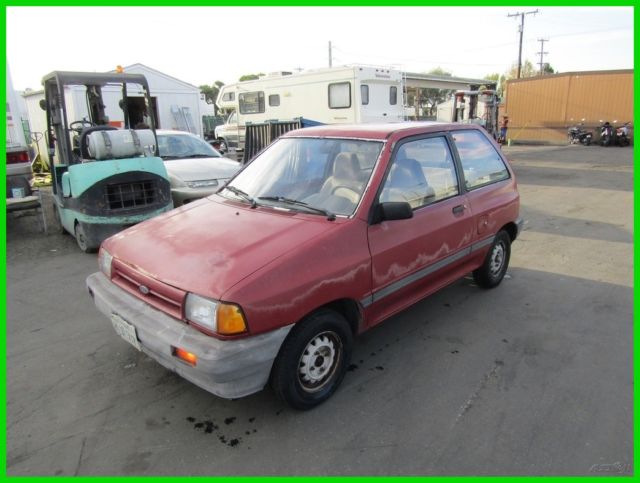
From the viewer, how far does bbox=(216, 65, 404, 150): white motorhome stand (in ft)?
43.2

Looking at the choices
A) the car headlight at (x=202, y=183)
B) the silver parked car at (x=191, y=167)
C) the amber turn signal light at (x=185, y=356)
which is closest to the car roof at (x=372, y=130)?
the amber turn signal light at (x=185, y=356)

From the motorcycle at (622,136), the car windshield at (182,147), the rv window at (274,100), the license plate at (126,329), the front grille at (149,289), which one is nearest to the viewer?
the front grille at (149,289)

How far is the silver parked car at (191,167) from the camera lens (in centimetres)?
755

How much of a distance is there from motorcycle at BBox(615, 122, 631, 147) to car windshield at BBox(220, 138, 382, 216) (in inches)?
947

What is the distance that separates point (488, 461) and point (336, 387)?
3.47 feet

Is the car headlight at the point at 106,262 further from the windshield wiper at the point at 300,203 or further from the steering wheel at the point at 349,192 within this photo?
the steering wheel at the point at 349,192

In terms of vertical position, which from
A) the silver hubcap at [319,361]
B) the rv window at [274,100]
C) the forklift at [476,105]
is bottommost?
the silver hubcap at [319,361]

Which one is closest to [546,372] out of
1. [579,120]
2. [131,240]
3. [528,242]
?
[131,240]

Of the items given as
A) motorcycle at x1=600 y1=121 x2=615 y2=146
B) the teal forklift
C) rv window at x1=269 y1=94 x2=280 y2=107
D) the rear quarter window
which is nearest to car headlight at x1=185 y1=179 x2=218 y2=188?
the teal forklift

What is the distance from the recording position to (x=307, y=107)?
46.8 feet

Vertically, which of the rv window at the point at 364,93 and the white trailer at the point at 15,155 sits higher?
the rv window at the point at 364,93

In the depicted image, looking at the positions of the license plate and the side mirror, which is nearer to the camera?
the license plate

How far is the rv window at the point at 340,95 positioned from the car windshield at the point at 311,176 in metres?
9.83

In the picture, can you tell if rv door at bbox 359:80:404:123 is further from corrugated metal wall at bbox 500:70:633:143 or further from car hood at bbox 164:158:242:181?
corrugated metal wall at bbox 500:70:633:143
